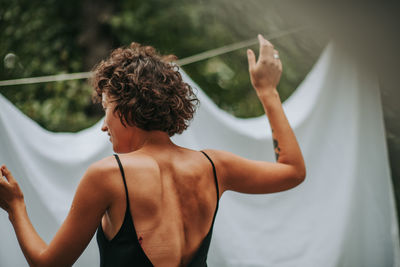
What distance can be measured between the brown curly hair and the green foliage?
290cm

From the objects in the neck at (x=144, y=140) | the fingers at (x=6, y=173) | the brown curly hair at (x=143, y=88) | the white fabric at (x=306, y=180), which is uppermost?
the brown curly hair at (x=143, y=88)

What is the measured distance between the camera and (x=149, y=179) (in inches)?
39.8

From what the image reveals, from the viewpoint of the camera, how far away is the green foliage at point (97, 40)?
13.2 feet

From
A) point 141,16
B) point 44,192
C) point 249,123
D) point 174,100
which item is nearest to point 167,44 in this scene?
point 141,16

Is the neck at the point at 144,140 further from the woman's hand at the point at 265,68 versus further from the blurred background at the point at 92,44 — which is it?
the blurred background at the point at 92,44

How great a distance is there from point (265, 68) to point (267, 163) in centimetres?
26

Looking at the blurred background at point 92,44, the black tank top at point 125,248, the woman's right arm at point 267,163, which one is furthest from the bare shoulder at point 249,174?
the blurred background at point 92,44

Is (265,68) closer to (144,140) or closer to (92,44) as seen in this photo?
(144,140)

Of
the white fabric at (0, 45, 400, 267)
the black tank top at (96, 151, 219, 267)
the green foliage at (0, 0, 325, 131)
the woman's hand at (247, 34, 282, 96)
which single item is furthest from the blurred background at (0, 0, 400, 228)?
the black tank top at (96, 151, 219, 267)

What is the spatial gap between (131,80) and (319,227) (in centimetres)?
123

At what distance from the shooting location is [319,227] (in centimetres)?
190

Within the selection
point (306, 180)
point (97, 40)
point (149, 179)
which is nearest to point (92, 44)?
point (97, 40)

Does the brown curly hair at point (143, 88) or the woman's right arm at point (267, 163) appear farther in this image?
the woman's right arm at point (267, 163)

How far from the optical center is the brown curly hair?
1050mm
